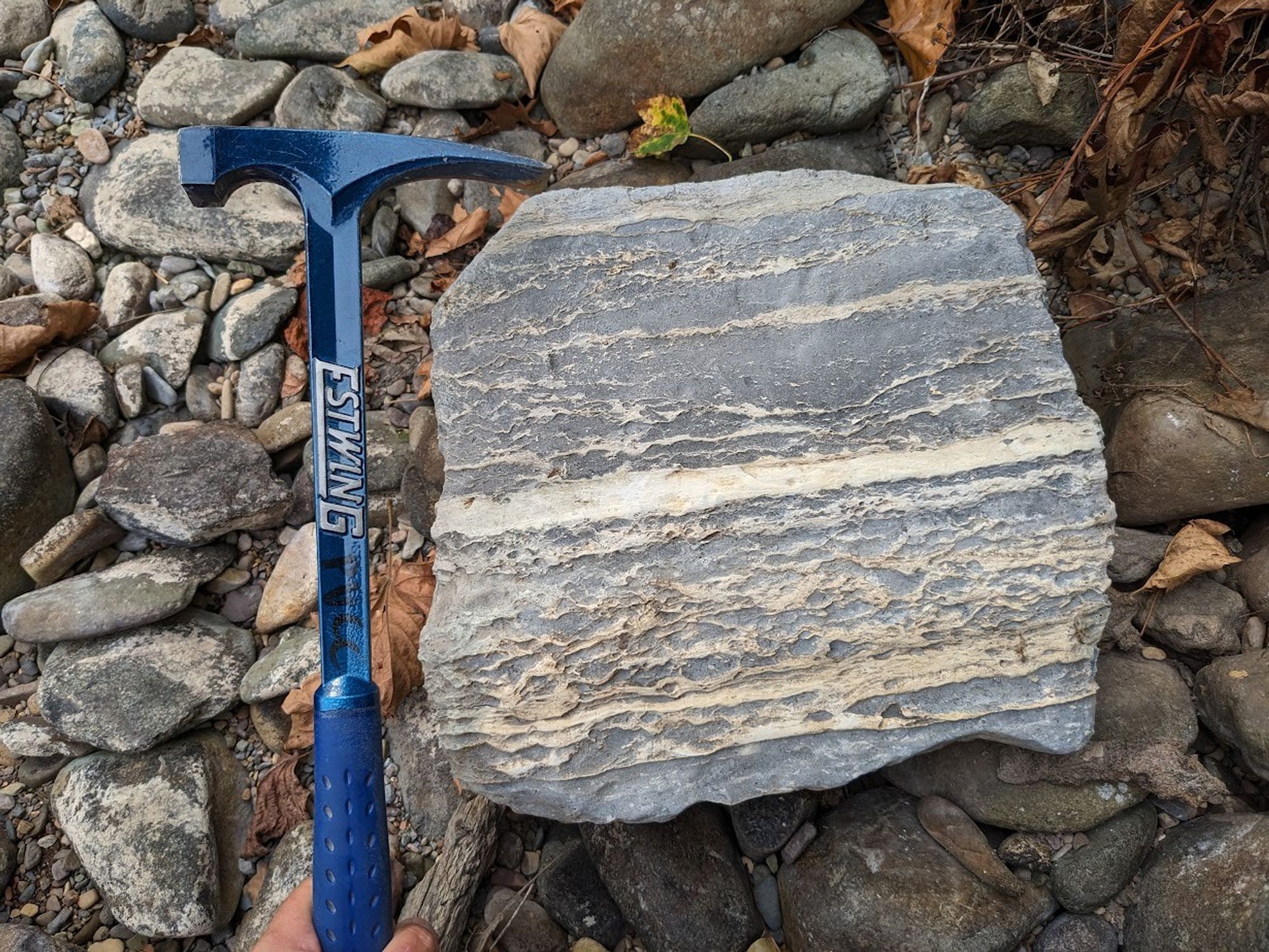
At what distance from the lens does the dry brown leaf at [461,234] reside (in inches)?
106

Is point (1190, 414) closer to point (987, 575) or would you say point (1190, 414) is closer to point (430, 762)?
point (987, 575)

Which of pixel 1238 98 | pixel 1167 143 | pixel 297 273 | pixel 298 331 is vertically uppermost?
pixel 1238 98

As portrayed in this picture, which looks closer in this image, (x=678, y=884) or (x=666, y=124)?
(x=678, y=884)

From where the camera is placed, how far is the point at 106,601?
2350mm

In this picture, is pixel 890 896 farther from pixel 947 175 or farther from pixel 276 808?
pixel 947 175

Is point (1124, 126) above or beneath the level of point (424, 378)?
above

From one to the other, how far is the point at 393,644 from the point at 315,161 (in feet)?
4.12

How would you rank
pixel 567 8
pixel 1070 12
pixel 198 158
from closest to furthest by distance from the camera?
1. pixel 198 158
2. pixel 1070 12
3. pixel 567 8

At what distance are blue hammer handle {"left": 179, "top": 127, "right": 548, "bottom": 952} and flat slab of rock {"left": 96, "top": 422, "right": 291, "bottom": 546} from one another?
0.77 m

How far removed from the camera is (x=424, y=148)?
6.21ft

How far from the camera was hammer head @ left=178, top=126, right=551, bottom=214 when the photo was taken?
175 cm

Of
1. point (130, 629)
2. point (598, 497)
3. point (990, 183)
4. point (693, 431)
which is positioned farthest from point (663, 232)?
point (130, 629)

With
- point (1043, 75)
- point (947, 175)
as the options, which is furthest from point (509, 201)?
point (1043, 75)

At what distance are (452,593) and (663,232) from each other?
990 mm
